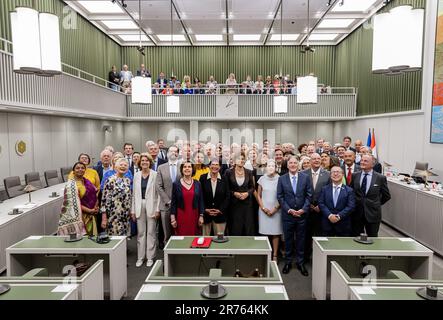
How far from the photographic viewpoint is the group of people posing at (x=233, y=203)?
4.29m

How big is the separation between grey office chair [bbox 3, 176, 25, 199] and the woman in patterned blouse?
9.71 ft

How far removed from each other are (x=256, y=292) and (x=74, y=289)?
141 centimetres

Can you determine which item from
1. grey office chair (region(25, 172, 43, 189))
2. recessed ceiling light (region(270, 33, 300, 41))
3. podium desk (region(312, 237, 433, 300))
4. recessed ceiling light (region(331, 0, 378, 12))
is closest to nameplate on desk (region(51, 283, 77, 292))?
podium desk (region(312, 237, 433, 300))

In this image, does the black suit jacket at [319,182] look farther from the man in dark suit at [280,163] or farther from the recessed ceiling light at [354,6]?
the recessed ceiling light at [354,6]

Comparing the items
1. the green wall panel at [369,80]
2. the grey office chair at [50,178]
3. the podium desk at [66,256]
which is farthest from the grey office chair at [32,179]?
the green wall panel at [369,80]

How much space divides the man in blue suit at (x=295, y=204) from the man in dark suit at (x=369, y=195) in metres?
0.76

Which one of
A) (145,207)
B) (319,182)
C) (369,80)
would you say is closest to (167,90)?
(369,80)

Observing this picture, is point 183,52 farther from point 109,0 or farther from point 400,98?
point 400,98

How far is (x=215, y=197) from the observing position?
4.55 m

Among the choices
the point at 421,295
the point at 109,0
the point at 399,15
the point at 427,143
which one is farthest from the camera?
the point at 109,0

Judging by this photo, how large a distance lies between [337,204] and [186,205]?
2.14m

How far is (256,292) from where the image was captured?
2311 millimetres

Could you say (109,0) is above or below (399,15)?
above
